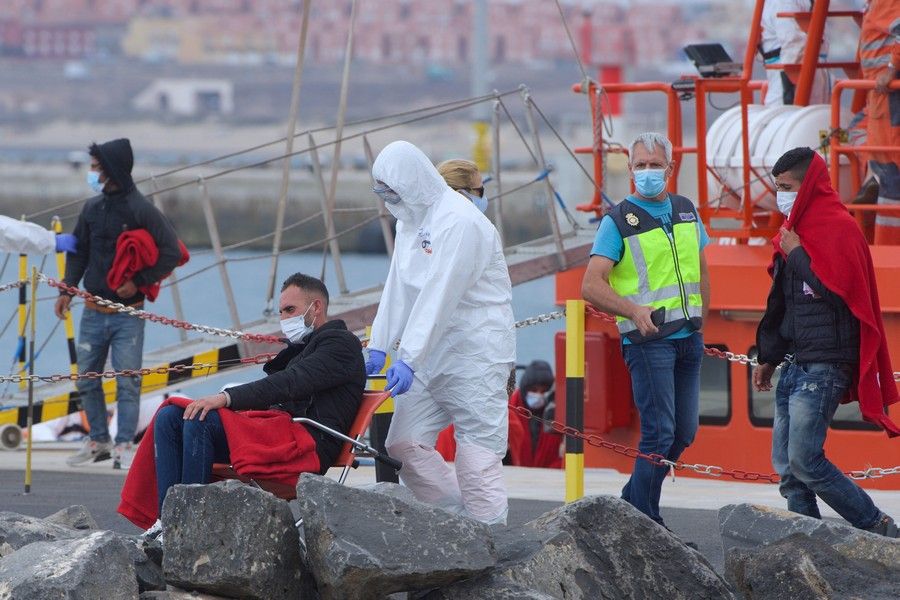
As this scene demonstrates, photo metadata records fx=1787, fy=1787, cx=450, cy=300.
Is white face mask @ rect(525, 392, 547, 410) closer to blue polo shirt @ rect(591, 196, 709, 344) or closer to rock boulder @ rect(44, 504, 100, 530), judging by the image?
blue polo shirt @ rect(591, 196, 709, 344)

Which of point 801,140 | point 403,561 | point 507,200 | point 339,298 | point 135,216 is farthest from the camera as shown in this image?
point 507,200

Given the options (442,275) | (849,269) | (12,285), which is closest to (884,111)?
(849,269)

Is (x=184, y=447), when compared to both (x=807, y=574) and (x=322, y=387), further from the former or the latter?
(x=807, y=574)

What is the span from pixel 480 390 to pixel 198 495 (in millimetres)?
1192

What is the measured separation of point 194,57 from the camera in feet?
497

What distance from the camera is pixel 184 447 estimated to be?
630 cm

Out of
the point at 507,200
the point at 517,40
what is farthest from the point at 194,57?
the point at 507,200

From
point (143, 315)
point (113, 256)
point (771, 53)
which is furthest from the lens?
point (771, 53)

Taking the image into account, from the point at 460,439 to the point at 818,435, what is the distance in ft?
4.32

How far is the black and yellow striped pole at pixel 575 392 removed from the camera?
7531 millimetres

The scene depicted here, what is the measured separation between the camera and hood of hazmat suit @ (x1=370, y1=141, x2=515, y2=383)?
6.37m

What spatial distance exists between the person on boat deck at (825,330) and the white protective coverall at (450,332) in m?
1.07

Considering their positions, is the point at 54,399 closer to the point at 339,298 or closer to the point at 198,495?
the point at 339,298

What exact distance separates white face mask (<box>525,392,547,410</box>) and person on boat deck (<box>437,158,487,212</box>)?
596 centimetres
